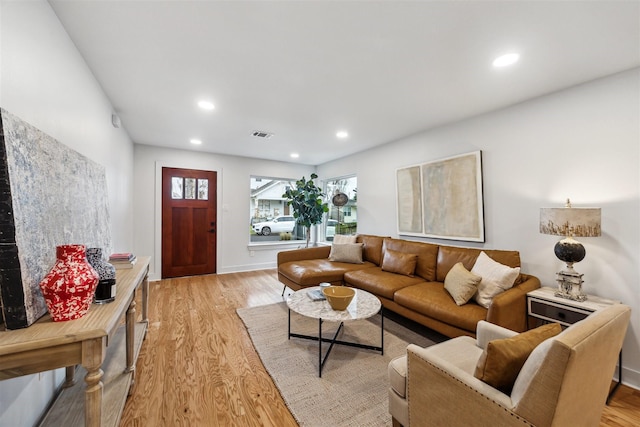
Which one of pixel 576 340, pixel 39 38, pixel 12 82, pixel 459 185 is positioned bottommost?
pixel 576 340

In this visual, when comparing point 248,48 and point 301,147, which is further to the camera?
point 301,147

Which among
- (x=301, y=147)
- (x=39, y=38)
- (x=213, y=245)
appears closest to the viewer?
(x=39, y=38)

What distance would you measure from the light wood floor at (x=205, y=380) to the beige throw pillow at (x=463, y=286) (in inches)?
38.9

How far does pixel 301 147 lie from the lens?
4.55 meters

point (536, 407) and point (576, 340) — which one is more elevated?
point (576, 340)

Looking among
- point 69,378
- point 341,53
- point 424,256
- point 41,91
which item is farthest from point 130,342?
point 424,256

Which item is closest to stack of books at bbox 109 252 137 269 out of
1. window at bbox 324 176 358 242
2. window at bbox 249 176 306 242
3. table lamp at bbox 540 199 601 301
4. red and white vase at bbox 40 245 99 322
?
red and white vase at bbox 40 245 99 322

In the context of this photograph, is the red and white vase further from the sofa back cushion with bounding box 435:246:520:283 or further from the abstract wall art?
the abstract wall art

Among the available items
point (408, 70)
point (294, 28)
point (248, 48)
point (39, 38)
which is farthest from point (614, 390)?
point (39, 38)

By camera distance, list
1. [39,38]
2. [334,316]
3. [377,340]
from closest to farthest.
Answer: [39,38]
[334,316]
[377,340]

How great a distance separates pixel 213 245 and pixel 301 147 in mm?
2531

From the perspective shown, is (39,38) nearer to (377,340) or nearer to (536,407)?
(536,407)

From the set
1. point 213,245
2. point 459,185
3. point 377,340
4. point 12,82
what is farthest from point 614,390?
point 213,245

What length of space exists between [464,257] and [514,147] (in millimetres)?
1243
